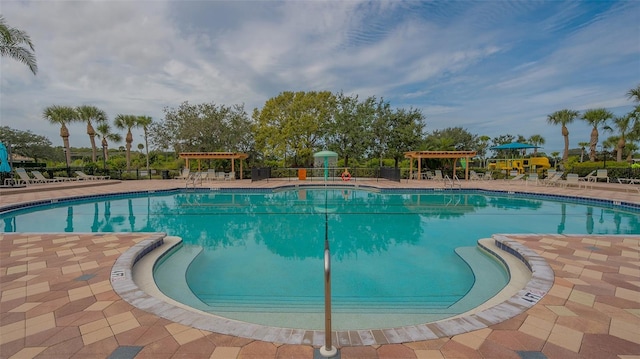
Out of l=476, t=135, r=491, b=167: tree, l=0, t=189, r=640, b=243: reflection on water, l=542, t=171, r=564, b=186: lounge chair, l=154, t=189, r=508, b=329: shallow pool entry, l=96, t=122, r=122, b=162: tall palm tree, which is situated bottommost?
l=154, t=189, r=508, b=329: shallow pool entry

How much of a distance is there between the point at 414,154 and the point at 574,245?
44.9ft

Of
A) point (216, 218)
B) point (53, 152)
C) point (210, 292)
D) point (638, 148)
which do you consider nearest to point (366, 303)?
point (210, 292)

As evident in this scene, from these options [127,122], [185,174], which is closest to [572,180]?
[185,174]

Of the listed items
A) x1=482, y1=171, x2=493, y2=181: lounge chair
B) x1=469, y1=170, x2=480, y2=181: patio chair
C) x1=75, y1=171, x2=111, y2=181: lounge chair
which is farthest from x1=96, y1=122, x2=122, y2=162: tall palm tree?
x1=482, y1=171, x2=493, y2=181: lounge chair

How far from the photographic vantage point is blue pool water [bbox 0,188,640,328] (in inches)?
137

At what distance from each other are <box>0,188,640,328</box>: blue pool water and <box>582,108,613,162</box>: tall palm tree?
55.9ft

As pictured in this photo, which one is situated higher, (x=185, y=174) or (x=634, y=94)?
(x=634, y=94)

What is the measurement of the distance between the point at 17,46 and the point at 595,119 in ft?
111

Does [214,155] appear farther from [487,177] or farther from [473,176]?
[487,177]

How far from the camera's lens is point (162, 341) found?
6.77ft

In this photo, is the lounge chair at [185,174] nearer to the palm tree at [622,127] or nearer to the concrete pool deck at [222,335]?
the concrete pool deck at [222,335]

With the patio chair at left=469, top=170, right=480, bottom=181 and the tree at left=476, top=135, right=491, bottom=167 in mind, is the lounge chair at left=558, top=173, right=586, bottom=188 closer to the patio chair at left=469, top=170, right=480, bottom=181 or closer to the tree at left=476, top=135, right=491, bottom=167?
the patio chair at left=469, top=170, right=480, bottom=181

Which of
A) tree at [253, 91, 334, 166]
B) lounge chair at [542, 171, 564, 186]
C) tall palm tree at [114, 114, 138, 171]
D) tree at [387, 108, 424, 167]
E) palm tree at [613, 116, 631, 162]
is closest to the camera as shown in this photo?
lounge chair at [542, 171, 564, 186]

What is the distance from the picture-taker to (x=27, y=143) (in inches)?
1121
